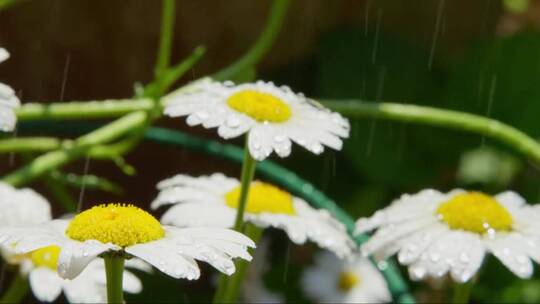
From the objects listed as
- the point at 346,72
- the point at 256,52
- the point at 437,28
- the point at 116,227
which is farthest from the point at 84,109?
the point at 437,28

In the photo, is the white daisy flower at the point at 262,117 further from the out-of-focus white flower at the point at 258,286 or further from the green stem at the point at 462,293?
the out-of-focus white flower at the point at 258,286

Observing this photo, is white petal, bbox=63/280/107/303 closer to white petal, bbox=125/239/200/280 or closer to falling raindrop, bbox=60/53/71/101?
white petal, bbox=125/239/200/280

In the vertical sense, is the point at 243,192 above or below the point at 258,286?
above

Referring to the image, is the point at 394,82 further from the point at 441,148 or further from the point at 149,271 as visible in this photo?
the point at 149,271

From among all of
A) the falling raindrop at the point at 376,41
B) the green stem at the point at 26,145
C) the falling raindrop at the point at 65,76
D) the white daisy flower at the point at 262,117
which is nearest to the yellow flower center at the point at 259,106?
the white daisy flower at the point at 262,117

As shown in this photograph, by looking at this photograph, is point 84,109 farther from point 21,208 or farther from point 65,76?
point 65,76

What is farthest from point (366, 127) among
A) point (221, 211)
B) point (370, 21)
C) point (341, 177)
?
point (221, 211)
